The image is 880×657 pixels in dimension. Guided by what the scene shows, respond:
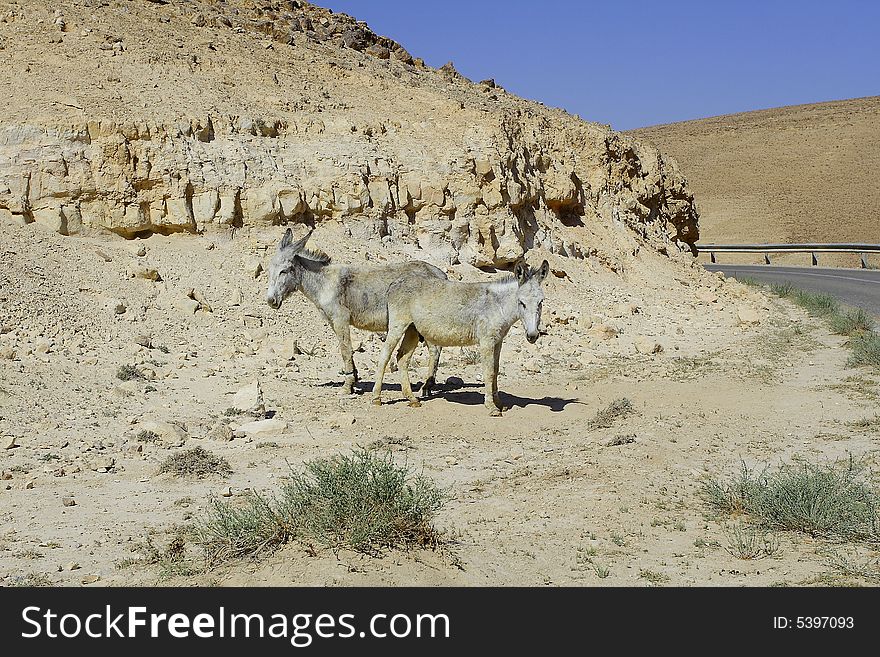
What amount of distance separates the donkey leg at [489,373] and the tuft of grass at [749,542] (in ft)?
16.0

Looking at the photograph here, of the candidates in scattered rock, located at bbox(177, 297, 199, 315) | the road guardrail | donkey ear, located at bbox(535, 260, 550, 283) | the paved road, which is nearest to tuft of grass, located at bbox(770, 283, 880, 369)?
the paved road

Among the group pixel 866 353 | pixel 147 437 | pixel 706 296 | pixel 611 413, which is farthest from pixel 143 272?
pixel 706 296

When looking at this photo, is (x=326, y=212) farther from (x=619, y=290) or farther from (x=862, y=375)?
(x=862, y=375)

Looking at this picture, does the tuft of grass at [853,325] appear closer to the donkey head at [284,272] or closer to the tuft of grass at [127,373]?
the donkey head at [284,272]

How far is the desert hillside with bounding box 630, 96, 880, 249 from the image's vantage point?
248ft

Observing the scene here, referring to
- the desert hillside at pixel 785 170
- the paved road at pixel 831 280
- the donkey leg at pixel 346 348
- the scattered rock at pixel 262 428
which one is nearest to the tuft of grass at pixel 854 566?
the scattered rock at pixel 262 428

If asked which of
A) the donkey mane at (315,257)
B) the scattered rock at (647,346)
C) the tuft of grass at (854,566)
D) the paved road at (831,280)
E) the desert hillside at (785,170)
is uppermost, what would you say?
the desert hillside at (785,170)

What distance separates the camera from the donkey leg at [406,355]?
12.7 m

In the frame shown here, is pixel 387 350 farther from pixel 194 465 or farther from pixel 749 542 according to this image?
pixel 749 542

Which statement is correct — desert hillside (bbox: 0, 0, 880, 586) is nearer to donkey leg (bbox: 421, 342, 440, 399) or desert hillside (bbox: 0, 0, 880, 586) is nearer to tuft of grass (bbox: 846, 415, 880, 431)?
tuft of grass (bbox: 846, 415, 880, 431)

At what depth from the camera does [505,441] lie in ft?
35.6
